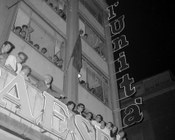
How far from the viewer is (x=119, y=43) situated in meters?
16.4

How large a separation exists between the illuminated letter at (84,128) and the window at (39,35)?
13.5 ft

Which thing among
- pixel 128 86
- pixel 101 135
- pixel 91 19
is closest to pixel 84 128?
pixel 101 135

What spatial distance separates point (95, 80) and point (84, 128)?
24.9ft

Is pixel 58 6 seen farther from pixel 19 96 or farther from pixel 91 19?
pixel 19 96

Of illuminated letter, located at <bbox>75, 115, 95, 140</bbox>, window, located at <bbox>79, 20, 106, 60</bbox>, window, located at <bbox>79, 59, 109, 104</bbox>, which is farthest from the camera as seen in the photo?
window, located at <bbox>79, 20, 106, 60</bbox>

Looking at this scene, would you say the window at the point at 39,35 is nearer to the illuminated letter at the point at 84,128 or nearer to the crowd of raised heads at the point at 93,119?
the crowd of raised heads at the point at 93,119

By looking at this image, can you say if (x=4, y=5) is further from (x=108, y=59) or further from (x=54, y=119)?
(x=108, y=59)

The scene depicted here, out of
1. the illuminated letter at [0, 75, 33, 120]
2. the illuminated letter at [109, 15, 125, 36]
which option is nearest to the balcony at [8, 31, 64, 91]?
the illuminated letter at [0, 75, 33, 120]

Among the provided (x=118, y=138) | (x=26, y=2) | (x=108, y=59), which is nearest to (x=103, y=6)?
(x=108, y=59)

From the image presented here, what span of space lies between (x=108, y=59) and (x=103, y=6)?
232 inches

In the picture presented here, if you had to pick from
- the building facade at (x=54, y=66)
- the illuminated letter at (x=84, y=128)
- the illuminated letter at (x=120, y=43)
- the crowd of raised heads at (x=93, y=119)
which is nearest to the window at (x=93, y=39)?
the building facade at (x=54, y=66)

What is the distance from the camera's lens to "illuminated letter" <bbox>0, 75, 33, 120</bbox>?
22.6ft

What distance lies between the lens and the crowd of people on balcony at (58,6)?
14.7 m

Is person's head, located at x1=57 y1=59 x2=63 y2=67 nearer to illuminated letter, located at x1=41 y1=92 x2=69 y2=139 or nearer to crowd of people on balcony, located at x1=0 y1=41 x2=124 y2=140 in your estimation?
crowd of people on balcony, located at x1=0 y1=41 x2=124 y2=140
